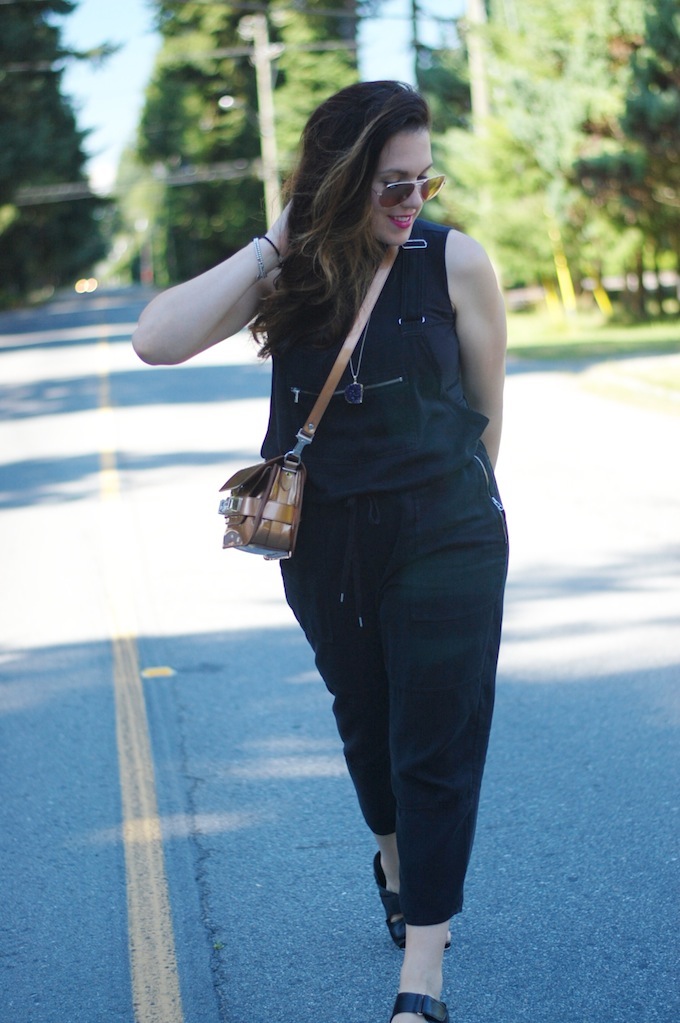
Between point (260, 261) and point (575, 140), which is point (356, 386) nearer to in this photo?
point (260, 261)

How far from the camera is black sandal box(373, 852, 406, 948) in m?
3.41

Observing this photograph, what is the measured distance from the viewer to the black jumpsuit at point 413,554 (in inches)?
110

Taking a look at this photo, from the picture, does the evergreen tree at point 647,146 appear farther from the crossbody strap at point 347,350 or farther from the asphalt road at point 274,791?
the crossbody strap at point 347,350

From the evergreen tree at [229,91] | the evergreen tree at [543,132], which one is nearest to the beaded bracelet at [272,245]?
the evergreen tree at [543,132]

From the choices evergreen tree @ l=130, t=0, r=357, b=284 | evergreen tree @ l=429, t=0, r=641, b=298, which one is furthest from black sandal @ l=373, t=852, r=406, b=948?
evergreen tree @ l=130, t=0, r=357, b=284

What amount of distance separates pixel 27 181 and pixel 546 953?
5246 centimetres

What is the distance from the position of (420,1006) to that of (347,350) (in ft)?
4.60

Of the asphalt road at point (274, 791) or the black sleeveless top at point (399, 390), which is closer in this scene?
the black sleeveless top at point (399, 390)

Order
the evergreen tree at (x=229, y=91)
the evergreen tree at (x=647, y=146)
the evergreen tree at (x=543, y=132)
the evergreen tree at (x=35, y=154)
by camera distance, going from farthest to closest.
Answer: the evergreen tree at (x=229, y=91) < the evergreen tree at (x=35, y=154) < the evergreen tree at (x=543, y=132) < the evergreen tree at (x=647, y=146)

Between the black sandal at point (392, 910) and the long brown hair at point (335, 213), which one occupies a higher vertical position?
the long brown hair at point (335, 213)

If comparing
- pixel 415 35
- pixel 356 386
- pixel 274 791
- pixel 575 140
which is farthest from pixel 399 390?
pixel 415 35

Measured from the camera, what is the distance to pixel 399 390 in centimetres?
280

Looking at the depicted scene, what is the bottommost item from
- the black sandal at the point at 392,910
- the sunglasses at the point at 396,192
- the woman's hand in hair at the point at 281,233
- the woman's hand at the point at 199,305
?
the black sandal at the point at 392,910

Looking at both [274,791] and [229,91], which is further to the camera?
[229,91]
